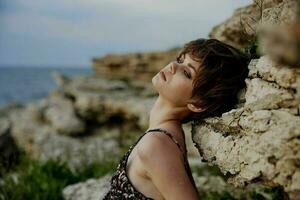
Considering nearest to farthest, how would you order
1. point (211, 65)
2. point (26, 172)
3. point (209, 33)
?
point (211, 65), point (209, 33), point (26, 172)

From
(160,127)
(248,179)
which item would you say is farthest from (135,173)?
(248,179)

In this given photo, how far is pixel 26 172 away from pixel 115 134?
5.16 metres

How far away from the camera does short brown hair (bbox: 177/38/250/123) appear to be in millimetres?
3387

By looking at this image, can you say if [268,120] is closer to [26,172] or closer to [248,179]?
[248,179]

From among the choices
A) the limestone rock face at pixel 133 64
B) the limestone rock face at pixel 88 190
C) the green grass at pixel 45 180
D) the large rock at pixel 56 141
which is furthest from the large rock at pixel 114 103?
the limestone rock face at pixel 88 190

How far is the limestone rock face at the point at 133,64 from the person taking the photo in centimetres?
1607

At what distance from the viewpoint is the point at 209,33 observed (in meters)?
5.26

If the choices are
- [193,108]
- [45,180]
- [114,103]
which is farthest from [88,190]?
[114,103]

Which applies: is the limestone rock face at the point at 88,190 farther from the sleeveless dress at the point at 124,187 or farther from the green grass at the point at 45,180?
the sleeveless dress at the point at 124,187

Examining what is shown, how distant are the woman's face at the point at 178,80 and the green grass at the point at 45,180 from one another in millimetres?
3653

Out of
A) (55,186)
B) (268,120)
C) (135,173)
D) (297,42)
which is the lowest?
(55,186)

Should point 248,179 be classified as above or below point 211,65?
below

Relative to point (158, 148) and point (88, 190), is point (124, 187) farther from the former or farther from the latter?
point (88, 190)

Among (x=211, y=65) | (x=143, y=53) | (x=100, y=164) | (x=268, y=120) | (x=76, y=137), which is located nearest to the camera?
(x=268, y=120)
